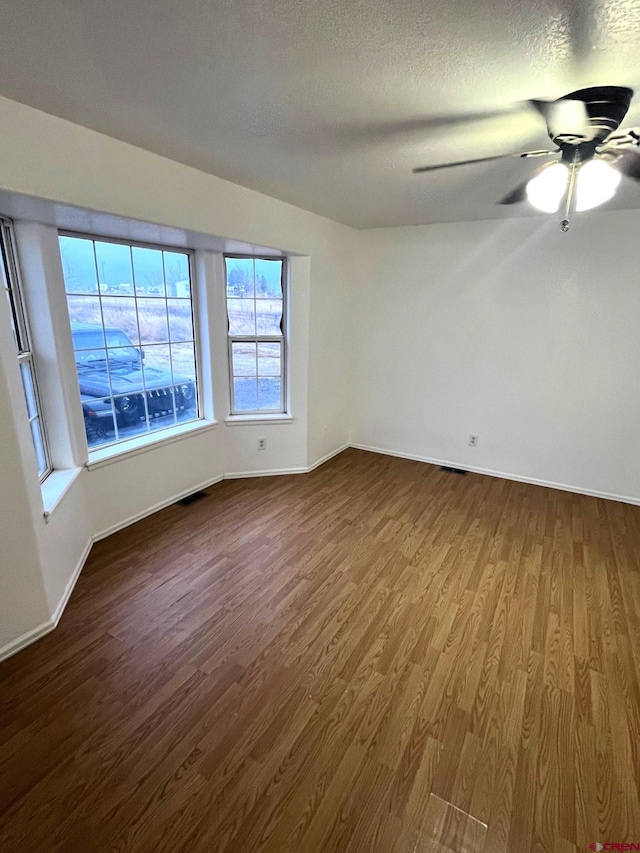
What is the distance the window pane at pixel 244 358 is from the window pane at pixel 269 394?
157 millimetres

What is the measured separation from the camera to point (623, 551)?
2982mm

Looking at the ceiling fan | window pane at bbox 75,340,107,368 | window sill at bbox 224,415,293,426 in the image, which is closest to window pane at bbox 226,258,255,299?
window sill at bbox 224,415,293,426

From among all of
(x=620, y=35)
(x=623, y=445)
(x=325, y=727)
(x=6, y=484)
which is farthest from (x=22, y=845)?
(x=623, y=445)

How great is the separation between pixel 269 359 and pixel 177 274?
1094 mm

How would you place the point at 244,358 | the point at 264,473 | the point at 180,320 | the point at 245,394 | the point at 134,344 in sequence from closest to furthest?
1. the point at 134,344
2. the point at 180,320
3. the point at 244,358
4. the point at 245,394
5. the point at 264,473

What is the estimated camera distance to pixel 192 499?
3.57 m

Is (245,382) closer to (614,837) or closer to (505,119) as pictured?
(505,119)

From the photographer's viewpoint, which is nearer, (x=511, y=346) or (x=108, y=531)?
(x=108, y=531)

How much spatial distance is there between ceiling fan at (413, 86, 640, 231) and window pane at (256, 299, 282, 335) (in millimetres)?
2393

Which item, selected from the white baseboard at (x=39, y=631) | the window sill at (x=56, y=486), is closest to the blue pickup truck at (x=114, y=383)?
the window sill at (x=56, y=486)

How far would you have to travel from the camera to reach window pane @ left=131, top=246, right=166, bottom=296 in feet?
10.1

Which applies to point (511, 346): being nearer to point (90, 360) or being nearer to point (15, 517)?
point (90, 360)

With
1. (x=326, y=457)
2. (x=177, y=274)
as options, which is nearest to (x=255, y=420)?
(x=326, y=457)

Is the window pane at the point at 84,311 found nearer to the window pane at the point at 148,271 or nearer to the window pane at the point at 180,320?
the window pane at the point at 148,271
